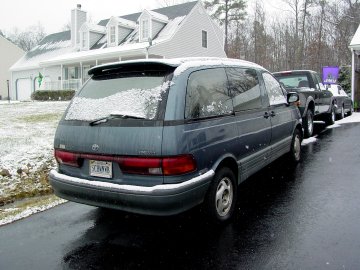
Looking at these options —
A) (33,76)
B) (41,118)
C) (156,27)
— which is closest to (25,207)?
(41,118)

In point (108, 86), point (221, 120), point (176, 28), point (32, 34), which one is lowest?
point (221, 120)

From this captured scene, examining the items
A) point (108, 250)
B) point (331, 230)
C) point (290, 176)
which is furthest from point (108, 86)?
point (290, 176)

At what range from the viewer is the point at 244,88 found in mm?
4691

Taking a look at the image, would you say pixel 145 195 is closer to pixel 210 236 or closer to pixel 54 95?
pixel 210 236

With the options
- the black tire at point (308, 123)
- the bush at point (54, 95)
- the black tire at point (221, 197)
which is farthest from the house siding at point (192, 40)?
the black tire at point (221, 197)

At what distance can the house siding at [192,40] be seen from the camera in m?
23.9

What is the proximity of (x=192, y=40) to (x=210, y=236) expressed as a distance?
23.3 metres

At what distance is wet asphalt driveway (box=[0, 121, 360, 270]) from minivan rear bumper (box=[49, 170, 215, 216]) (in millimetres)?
445

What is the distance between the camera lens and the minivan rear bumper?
3.30 m

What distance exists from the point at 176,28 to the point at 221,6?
695 inches

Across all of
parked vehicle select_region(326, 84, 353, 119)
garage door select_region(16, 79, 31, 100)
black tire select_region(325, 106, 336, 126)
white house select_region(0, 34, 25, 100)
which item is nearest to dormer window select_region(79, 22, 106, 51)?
garage door select_region(16, 79, 31, 100)

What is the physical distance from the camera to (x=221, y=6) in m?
39.8

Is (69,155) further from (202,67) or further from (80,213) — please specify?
(202,67)

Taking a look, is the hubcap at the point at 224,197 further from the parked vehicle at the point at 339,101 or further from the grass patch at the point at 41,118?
the parked vehicle at the point at 339,101
